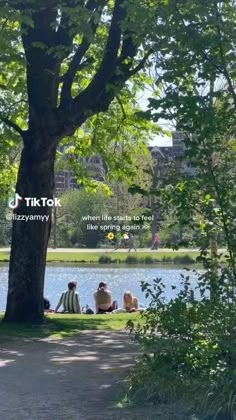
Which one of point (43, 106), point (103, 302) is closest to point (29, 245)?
point (43, 106)

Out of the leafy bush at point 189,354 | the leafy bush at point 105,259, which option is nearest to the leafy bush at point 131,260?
the leafy bush at point 105,259

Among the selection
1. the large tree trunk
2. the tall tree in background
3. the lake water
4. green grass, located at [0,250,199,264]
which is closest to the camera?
the tall tree in background

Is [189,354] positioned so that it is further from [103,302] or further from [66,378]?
[103,302]

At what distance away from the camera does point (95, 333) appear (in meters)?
13.7

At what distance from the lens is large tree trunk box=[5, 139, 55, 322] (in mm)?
14039

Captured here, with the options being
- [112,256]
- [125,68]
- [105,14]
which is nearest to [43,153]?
[125,68]

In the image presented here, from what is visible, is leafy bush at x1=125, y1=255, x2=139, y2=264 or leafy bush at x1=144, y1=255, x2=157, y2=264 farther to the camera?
leafy bush at x1=125, y1=255, x2=139, y2=264

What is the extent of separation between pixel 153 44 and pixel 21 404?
406 centimetres

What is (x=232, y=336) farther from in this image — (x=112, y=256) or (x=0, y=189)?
(x=112, y=256)

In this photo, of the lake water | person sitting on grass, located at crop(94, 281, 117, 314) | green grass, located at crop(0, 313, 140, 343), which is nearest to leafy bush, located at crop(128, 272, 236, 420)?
green grass, located at crop(0, 313, 140, 343)

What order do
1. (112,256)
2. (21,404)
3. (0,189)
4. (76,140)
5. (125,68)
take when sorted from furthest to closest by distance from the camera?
(112,256) < (0,189) < (76,140) < (125,68) < (21,404)

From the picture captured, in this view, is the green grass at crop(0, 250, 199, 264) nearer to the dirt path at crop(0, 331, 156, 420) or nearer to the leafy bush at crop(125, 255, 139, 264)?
the leafy bush at crop(125, 255, 139, 264)

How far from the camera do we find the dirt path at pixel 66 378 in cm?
708

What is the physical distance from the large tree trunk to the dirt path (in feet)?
5.87
